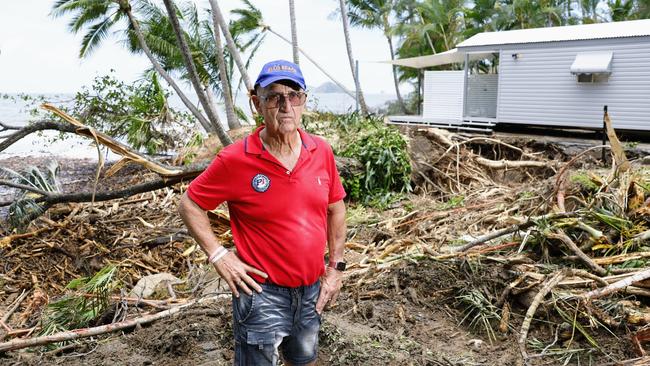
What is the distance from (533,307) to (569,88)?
15136mm

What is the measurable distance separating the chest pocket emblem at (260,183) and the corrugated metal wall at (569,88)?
1689cm

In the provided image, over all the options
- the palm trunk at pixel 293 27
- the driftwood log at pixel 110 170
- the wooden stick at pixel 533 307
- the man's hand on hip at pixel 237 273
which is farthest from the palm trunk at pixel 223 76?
the man's hand on hip at pixel 237 273

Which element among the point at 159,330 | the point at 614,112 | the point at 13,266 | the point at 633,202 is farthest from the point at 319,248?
the point at 614,112

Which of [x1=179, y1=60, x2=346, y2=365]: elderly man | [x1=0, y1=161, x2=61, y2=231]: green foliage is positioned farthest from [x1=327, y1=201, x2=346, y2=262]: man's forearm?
[x1=0, y1=161, x2=61, y2=231]: green foliage

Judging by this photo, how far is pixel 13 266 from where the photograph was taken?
836 cm

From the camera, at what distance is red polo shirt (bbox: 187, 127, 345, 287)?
2.68m

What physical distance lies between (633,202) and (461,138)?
30.8ft

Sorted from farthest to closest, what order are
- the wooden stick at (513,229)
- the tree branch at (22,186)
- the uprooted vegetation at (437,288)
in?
the tree branch at (22,186)
the wooden stick at (513,229)
the uprooted vegetation at (437,288)

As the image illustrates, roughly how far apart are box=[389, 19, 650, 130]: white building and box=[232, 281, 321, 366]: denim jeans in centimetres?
1636

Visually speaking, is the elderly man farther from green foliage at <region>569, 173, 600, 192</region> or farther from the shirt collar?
A: green foliage at <region>569, 173, 600, 192</region>

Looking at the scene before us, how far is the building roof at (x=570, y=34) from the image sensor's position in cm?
1705

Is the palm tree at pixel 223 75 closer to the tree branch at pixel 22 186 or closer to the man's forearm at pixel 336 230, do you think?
the tree branch at pixel 22 186

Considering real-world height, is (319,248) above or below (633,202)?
above

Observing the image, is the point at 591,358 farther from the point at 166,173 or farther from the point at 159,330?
the point at 166,173
